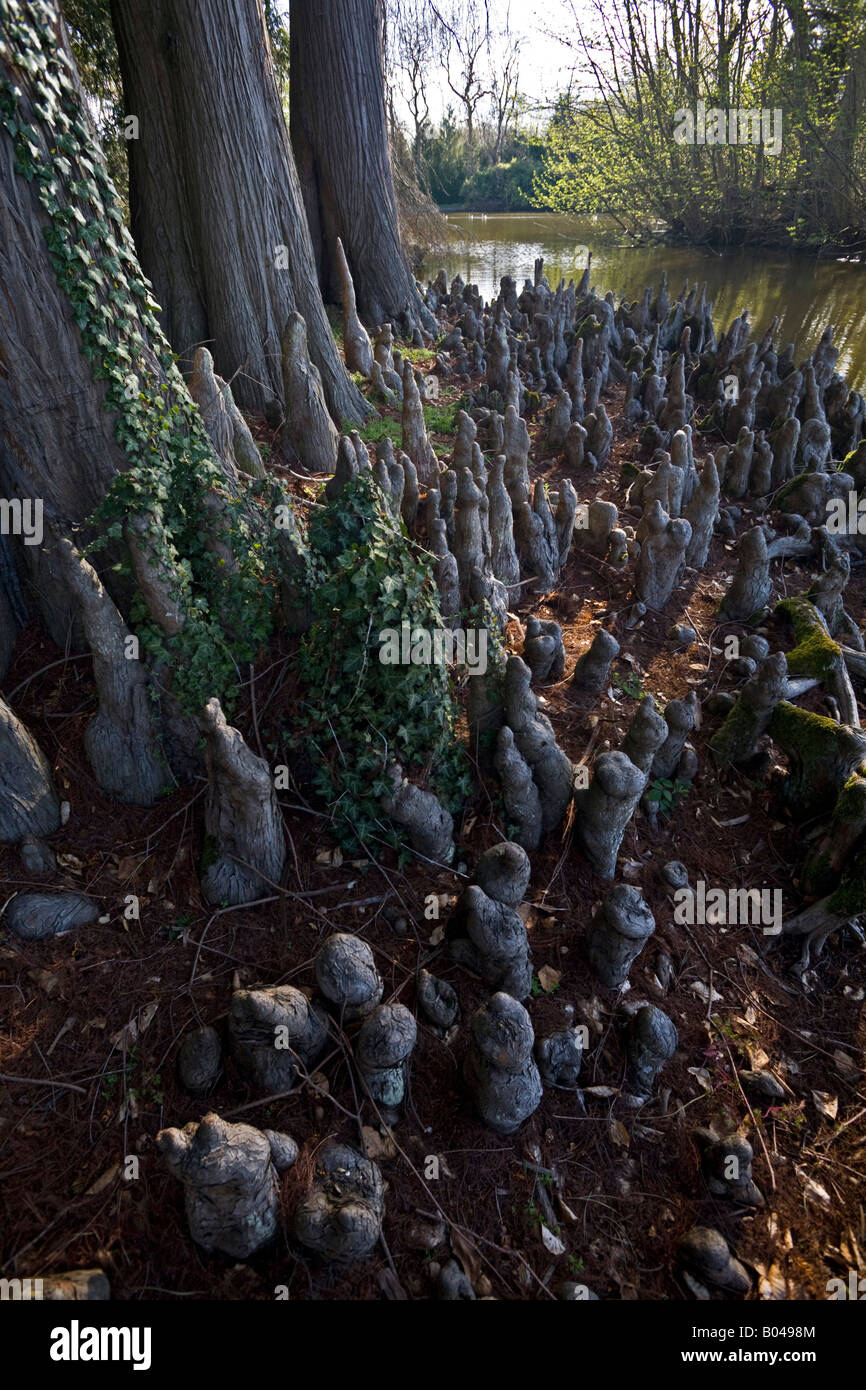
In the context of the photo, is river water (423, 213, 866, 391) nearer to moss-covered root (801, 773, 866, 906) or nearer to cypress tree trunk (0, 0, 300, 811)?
moss-covered root (801, 773, 866, 906)

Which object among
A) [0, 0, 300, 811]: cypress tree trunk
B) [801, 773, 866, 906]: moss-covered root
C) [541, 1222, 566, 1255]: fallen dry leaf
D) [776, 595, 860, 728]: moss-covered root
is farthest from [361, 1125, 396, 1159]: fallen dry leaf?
[776, 595, 860, 728]: moss-covered root

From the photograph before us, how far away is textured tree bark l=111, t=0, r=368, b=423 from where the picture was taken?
5.31 metres

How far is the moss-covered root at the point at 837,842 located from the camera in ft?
10.5

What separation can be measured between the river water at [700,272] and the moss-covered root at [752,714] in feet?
28.4

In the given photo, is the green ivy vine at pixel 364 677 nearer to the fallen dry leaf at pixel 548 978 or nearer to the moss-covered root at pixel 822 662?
the fallen dry leaf at pixel 548 978

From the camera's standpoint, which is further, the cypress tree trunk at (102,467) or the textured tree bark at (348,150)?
the textured tree bark at (348,150)

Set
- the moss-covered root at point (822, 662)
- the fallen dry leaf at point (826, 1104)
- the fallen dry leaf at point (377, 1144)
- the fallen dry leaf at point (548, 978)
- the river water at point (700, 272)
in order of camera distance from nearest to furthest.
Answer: the fallen dry leaf at point (377, 1144), the fallen dry leaf at point (826, 1104), the fallen dry leaf at point (548, 978), the moss-covered root at point (822, 662), the river water at point (700, 272)

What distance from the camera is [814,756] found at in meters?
3.71

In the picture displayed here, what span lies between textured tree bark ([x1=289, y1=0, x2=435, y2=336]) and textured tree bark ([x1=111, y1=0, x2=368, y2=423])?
3.93 metres

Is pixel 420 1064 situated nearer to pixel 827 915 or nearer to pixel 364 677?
pixel 364 677

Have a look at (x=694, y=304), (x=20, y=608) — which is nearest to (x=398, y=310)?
(x=694, y=304)

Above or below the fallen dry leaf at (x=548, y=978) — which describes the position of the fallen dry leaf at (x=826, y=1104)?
below

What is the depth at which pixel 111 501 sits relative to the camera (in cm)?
307

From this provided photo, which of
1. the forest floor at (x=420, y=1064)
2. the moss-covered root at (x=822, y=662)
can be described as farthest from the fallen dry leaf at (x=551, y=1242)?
the moss-covered root at (x=822, y=662)
